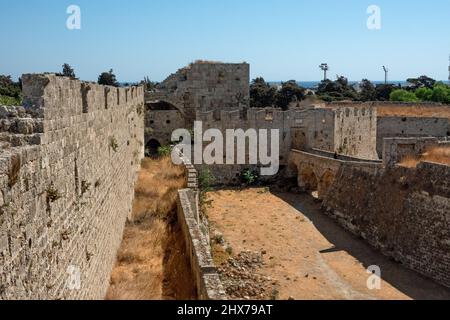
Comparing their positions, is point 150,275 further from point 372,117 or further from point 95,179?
point 372,117

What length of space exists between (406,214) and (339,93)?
4005 centimetres

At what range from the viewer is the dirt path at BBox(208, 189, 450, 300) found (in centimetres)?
1174

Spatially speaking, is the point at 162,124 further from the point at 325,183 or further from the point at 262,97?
the point at 262,97

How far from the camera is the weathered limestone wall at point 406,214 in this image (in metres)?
12.8

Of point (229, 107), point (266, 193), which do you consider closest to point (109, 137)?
point (266, 193)

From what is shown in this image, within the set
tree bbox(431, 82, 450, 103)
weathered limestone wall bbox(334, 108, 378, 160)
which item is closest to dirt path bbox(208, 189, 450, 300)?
weathered limestone wall bbox(334, 108, 378, 160)

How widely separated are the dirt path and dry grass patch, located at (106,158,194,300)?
2.50 meters

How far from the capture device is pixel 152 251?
34.3ft

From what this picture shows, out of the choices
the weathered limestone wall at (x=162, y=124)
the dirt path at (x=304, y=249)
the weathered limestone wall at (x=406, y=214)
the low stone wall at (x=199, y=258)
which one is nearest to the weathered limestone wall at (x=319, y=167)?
the weathered limestone wall at (x=406, y=214)

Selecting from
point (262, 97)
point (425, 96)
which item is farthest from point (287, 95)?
point (425, 96)

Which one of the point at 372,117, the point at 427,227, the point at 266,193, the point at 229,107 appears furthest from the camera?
the point at 372,117

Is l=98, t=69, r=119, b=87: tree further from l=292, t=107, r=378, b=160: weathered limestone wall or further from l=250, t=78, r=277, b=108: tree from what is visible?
l=292, t=107, r=378, b=160: weathered limestone wall

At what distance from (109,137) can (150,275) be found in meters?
2.59

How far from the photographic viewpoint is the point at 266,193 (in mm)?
21781
